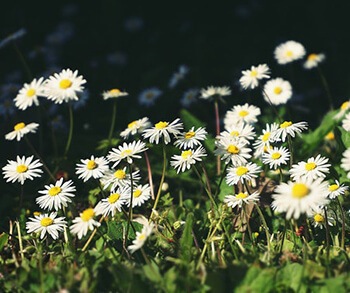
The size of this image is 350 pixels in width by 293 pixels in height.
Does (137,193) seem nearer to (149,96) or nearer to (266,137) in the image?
(266,137)

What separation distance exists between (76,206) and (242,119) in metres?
Answer: 0.88

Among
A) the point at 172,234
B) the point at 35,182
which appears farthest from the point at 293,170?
the point at 35,182

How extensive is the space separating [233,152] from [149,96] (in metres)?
1.64

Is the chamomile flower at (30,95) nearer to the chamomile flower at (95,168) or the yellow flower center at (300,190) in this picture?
the chamomile flower at (95,168)

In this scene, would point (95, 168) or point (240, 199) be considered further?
point (95, 168)

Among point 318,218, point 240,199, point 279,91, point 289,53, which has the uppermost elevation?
point 289,53

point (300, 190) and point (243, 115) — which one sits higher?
point (243, 115)

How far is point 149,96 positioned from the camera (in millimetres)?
4117

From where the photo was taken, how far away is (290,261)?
2111 millimetres

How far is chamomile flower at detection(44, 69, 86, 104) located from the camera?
111 inches

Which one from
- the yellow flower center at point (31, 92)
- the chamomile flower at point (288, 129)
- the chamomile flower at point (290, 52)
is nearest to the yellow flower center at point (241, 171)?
the chamomile flower at point (288, 129)

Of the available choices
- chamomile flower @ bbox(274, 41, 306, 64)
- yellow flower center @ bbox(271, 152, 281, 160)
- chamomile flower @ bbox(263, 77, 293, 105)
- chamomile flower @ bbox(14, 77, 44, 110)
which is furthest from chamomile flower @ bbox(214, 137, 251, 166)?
chamomile flower @ bbox(274, 41, 306, 64)

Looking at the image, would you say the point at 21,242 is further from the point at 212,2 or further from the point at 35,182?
the point at 212,2

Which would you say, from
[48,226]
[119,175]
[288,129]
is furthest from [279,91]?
[48,226]
